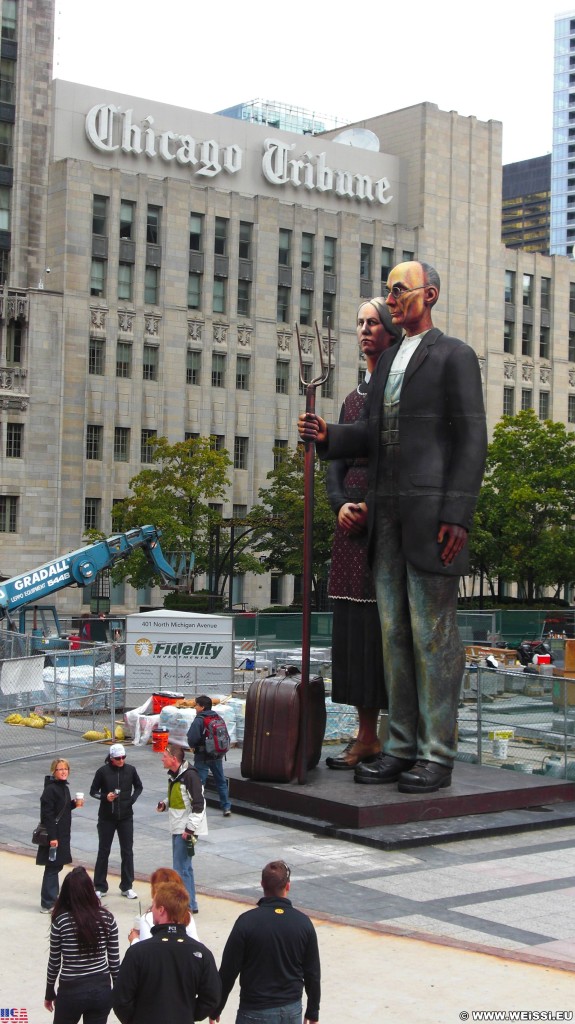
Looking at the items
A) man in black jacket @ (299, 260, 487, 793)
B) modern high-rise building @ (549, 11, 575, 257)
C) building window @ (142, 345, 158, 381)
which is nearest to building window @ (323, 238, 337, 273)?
building window @ (142, 345, 158, 381)

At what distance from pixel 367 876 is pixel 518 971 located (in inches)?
150

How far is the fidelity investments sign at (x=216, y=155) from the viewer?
222 ft

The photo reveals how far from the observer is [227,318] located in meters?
69.6

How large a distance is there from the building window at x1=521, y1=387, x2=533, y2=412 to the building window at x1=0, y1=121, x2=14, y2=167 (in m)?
33.8

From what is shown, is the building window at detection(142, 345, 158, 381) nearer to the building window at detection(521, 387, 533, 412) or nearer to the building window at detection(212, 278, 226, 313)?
the building window at detection(212, 278, 226, 313)

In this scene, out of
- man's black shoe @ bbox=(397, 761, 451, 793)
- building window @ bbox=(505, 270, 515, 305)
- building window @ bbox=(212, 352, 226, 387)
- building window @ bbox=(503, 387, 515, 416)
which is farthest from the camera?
building window @ bbox=(505, 270, 515, 305)

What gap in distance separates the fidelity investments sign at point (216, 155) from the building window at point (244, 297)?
6.00m

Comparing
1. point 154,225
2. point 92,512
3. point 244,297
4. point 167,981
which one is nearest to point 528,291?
point 244,297

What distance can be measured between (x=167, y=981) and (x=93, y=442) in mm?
59200

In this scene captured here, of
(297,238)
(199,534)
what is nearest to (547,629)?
(199,534)

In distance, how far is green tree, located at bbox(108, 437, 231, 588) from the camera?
186ft

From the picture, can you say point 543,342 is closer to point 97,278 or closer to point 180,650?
point 97,278

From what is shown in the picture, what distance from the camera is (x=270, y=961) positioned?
7.68 meters

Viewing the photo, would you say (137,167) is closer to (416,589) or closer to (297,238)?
(297,238)
